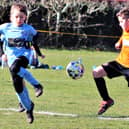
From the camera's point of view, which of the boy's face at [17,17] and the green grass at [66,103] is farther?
the green grass at [66,103]

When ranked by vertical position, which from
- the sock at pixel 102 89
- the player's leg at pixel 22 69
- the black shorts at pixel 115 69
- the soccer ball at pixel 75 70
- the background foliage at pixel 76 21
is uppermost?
the player's leg at pixel 22 69

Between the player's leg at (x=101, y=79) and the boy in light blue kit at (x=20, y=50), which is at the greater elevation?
the boy in light blue kit at (x=20, y=50)

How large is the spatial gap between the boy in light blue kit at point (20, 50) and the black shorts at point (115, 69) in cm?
112

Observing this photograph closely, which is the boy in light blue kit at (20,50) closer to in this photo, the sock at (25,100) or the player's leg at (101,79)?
the sock at (25,100)

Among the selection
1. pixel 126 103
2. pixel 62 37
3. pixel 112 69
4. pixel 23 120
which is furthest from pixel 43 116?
pixel 62 37

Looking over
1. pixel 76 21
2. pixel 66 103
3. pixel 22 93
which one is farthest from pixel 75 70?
pixel 76 21

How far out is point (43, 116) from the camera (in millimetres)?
9883

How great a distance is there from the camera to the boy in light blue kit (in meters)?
8.91

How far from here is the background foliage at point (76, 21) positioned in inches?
1406

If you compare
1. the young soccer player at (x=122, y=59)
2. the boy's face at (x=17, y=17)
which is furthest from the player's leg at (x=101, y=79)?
the boy's face at (x=17, y=17)

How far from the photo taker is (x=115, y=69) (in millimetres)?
9375

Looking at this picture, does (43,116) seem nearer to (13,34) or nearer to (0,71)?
(13,34)

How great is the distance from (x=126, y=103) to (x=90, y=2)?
2445 centimetres

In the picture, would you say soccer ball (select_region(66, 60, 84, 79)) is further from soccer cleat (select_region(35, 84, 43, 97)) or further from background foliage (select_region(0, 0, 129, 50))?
background foliage (select_region(0, 0, 129, 50))
